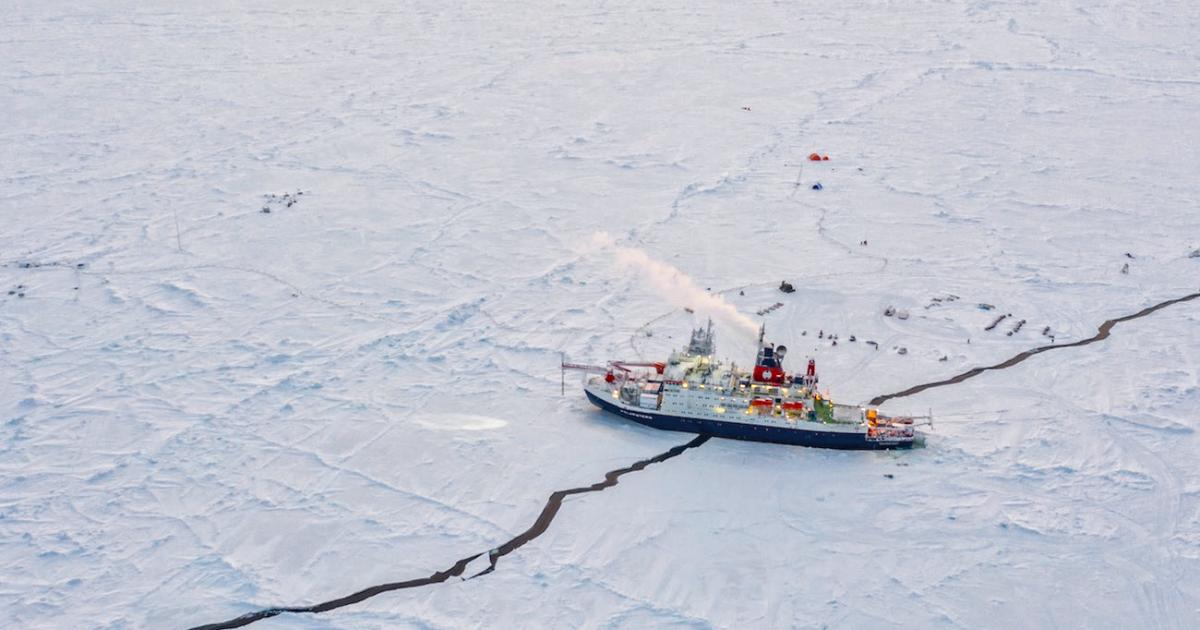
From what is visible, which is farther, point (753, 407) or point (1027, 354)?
point (1027, 354)

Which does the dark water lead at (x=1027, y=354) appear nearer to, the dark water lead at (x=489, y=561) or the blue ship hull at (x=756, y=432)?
the blue ship hull at (x=756, y=432)

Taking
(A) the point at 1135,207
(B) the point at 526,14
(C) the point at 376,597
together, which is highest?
(B) the point at 526,14

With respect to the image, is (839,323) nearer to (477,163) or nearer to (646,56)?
(477,163)

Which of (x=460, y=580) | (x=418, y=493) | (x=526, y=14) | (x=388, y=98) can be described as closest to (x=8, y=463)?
(x=418, y=493)

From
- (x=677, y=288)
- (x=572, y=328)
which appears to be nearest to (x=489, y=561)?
(x=572, y=328)

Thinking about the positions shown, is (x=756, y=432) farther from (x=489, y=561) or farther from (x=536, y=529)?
(x=489, y=561)

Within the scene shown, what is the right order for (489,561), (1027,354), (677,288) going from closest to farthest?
(489,561) → (1027,354) → (677,288)
